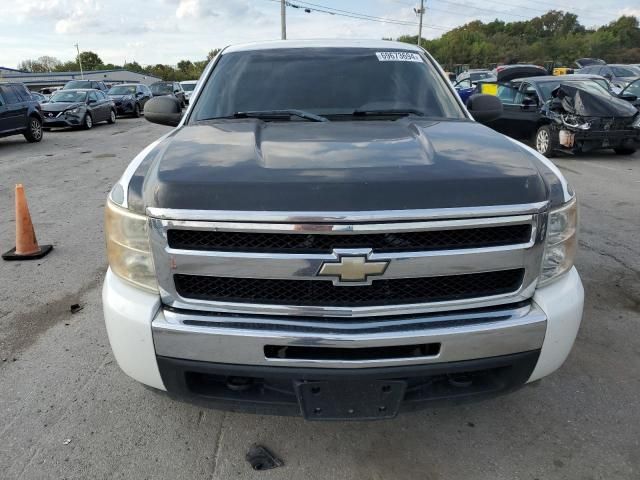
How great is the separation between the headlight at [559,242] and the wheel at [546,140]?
373 inches

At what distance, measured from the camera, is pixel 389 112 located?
3197mm

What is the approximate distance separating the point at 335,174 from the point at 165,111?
2271mm

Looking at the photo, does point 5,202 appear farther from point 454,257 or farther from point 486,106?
point 454,257

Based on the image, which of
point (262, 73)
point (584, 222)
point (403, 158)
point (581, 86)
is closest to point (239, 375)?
point (403, 158)

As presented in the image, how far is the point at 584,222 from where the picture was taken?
6285mm

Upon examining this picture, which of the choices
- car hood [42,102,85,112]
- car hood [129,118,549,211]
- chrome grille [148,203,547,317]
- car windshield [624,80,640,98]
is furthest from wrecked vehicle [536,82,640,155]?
car hood [42,102,85,112]

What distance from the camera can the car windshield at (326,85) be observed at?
3.27 metres

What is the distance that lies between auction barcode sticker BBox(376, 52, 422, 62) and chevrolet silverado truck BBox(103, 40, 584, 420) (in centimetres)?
158

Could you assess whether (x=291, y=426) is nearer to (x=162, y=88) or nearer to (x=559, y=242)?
(x=559, y=242)

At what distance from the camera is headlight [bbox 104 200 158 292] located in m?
2.04

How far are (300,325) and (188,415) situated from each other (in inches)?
44.2

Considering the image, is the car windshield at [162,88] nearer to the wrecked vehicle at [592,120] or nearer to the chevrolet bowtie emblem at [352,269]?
the wrecked vehicle at [592,120]

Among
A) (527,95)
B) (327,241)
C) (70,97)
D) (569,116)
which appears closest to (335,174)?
(327,241)

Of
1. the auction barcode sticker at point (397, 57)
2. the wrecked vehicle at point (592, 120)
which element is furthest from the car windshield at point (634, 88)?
the auction barcode sticker at point (397, 57)
